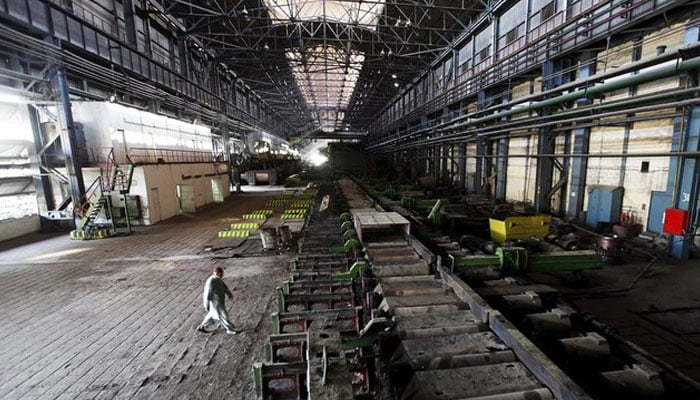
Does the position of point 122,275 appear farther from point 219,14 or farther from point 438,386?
point 219,14

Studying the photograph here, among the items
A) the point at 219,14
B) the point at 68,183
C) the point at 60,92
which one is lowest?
the point at 68,183

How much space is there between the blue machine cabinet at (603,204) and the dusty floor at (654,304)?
69.6 inches

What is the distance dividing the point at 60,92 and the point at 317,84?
981 inches

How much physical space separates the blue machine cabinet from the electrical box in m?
2.17

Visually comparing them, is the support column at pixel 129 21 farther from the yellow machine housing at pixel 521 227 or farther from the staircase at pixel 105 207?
the yellow machine housing at pixel 521 227

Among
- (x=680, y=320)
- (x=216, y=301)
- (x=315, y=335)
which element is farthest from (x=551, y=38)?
(x=216, y=301)

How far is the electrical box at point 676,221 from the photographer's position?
229 inches

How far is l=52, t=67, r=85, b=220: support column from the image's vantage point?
971 cm

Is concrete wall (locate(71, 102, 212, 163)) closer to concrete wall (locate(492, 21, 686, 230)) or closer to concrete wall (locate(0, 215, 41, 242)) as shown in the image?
concrete wall (locate(0, 215, 41, 242))

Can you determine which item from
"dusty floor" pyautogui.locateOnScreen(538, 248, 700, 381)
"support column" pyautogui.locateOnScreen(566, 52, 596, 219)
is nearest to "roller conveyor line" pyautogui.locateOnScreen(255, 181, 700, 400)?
Answer: "dusty floor" pyautogui.locateOnScreen(538, 248, 700, 381)

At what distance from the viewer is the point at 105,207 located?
35.3ft

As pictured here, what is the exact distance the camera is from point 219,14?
14516mm

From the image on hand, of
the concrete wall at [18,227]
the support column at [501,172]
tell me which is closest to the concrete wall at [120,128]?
the concrete wall at [18,227]

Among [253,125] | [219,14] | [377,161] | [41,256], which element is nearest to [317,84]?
[253,125]
